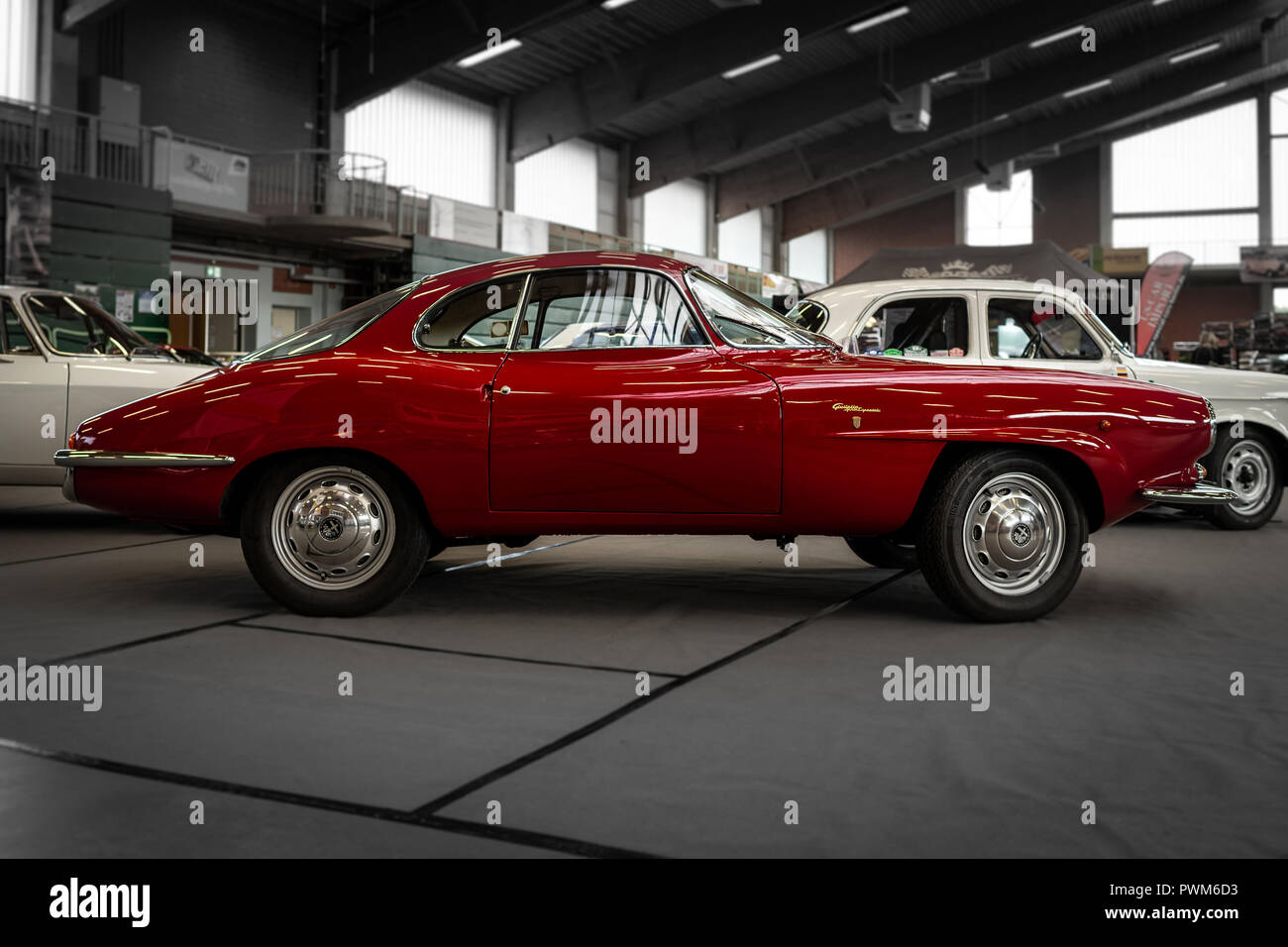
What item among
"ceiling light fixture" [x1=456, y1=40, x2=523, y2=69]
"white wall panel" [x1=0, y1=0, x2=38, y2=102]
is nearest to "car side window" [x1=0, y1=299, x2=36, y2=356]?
"white wall panel" [x1=0, y1=0, x2=38, y2=102]

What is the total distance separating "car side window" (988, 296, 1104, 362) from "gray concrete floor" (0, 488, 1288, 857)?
2424 mm

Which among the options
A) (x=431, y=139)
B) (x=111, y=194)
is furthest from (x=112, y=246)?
(x=431, y=139)

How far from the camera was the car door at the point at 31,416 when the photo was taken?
7.96 m

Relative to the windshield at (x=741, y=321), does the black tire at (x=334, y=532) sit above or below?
below

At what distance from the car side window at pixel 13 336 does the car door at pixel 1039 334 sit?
6307mm

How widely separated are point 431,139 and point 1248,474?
22.8 m

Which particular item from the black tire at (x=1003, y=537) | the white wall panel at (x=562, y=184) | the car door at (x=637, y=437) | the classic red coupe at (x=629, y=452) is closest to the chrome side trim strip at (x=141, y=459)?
the classic red coupe at (x=629, y=452)

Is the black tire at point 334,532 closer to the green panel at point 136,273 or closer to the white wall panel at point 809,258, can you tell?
the green panel at point 136,273

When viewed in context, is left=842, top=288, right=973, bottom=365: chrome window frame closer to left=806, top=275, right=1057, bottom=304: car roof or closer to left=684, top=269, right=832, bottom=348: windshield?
left=806, top=275, right=1057, bottom=304: car roof

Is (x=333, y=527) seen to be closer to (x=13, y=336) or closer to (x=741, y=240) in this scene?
(x=13, y=336)

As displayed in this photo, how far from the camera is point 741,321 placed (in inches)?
203

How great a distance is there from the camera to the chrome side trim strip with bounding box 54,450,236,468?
193 inches
